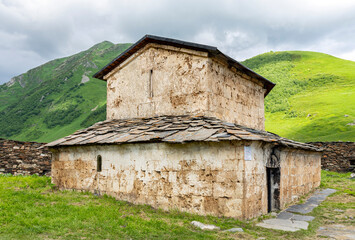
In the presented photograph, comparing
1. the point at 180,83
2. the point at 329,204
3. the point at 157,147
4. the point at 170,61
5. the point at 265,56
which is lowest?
the point at 329,204

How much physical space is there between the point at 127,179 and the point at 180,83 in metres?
4.03

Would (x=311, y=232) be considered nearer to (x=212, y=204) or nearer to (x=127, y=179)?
(x=212, y=204)

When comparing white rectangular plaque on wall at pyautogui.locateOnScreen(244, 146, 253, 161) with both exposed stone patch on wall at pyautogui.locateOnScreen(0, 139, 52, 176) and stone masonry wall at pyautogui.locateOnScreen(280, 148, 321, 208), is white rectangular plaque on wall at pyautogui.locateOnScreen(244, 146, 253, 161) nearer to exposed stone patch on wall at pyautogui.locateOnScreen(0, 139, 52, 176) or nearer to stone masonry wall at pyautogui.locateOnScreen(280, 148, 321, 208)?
stone masonry wall at pyautogui.locateOnScreen(280, 148, 321, 208)

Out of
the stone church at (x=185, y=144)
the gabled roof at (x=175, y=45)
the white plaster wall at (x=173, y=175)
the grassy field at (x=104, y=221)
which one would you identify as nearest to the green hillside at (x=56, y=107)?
the gabled roof at (x=175, y=45)

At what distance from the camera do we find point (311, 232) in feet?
21.2

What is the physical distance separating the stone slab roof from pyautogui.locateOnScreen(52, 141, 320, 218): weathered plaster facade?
314 mm

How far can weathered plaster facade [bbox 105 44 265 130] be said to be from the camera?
32.7 ft

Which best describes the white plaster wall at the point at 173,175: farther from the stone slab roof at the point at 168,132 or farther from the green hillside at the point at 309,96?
the green hillside at the point at 309,96

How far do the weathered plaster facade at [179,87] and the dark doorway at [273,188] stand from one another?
2.72 meters

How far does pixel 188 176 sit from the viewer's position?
771 cm

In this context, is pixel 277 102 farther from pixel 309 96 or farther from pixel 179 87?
pixel 179 87

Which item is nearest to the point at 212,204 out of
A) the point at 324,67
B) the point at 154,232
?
the point at 154,232

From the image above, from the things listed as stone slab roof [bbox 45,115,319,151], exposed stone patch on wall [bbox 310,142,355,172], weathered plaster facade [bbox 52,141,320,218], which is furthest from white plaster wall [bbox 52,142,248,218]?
exposed stone patch on wall [bbox 310,142,355,172]

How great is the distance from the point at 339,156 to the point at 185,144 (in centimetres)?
1731
